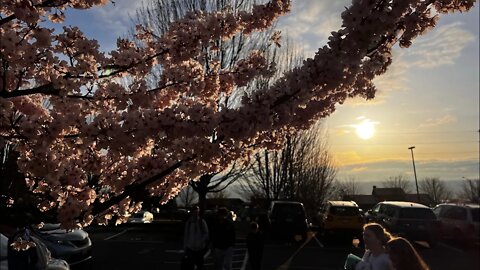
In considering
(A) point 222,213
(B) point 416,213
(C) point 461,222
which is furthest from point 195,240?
(C) point 461,222

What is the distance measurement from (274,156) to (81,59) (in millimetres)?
24323

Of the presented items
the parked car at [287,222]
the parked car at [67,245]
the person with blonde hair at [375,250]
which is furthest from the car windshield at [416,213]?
the person with blonde hair at [375,250]

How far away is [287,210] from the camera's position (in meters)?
18.8

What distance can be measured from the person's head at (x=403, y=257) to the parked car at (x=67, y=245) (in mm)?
6521

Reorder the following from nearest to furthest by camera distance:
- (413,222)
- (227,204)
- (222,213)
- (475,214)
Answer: (222,213)
(413,222)
(475,214)
(227,204)

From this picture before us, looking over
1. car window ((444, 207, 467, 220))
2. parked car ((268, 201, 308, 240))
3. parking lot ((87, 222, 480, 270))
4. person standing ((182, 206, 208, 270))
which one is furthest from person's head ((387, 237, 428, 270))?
parked car ((268, 201, 308, 240))

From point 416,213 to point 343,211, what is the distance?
10.3ft

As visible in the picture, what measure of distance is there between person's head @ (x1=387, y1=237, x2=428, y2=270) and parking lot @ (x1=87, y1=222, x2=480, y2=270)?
7958 millimetres

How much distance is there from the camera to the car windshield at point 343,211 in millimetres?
18266

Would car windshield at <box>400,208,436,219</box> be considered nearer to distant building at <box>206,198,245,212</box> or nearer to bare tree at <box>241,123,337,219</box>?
bare tree at <box>241,123,337,219</box>

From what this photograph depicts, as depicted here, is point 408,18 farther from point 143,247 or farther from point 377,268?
point 143,247

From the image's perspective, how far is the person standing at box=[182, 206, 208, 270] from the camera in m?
8.96

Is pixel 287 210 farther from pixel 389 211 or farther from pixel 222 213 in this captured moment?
pixel 222 213

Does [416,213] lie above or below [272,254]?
above
